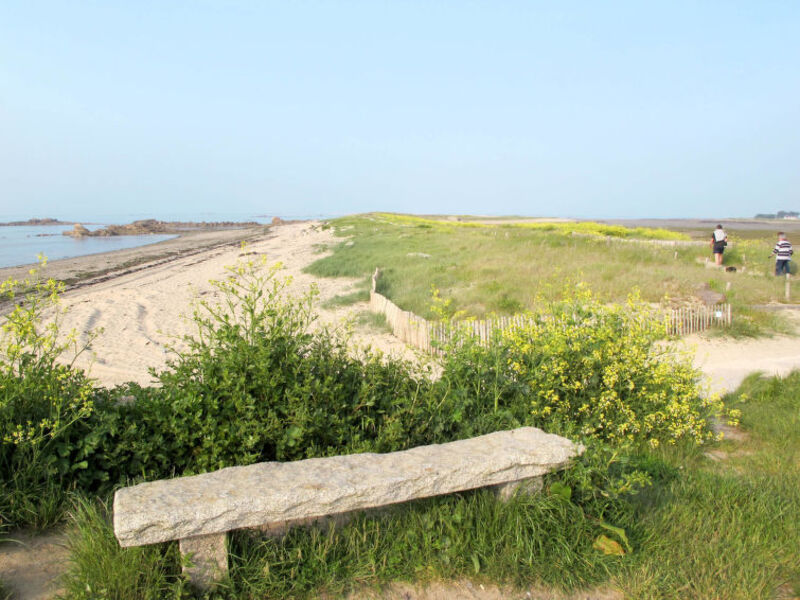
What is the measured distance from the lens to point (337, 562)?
2.61m

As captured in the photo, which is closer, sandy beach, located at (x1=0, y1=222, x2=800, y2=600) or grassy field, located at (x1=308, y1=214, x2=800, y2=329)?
sandy beach, located at (x1=0, y1=222, x2=800, y2=600)

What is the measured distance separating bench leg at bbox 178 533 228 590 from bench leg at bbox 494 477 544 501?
1484 mm

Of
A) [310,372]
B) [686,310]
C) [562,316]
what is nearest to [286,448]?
→ [310,372]

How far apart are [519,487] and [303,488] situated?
122 cm

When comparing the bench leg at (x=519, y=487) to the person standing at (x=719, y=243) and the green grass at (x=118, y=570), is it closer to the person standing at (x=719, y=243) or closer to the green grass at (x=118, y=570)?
the green grass at (x=118, y=570)

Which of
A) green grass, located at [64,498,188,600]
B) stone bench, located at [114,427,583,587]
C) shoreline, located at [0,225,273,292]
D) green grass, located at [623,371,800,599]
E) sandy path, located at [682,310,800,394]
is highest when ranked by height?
shoreline, located at [0,225,273,292]


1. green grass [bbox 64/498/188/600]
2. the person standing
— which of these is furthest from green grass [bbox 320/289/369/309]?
the person standing

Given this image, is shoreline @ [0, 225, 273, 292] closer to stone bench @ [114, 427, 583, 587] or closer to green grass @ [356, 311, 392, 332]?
green grass @ [356, 311, 392, 332]

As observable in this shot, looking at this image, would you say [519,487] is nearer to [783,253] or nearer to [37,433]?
[37,433]

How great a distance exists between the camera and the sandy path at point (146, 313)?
8.25 meters

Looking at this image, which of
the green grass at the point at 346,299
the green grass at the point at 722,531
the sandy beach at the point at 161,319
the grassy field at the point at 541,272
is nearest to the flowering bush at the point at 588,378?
the green grass at the point at 722,531

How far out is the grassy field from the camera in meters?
12.1

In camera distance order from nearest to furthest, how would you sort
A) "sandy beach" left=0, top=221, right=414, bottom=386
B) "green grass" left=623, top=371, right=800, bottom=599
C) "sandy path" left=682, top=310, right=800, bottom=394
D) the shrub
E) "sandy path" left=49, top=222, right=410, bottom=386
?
"green grass" left=623, top=371, right=800, bottom=599 → the shrub → "sandy path" left=682, top=310, right=800, bottom=394 → "sandy path" left=49, top=222, right=410, bottom=386 → "sandy beach" left=0, top=221, right=414, bottom=386

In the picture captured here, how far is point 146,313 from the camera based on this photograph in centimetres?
1252
